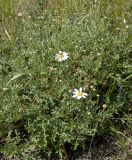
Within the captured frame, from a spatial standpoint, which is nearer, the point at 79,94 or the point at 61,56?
the point at 79,94

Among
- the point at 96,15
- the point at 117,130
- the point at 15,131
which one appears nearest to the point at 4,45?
the point at 96,15

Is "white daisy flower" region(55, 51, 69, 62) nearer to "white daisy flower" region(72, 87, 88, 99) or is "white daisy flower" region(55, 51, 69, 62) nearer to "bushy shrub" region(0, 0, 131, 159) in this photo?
"bushy shrub" region(0, 0, 131, 159)

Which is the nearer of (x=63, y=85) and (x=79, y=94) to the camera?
(x=79, y=94)

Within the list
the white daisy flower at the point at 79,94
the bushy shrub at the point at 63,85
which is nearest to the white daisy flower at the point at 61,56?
the bushy shrub at the point at 63,85

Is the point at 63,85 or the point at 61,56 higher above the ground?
the point at 61,56

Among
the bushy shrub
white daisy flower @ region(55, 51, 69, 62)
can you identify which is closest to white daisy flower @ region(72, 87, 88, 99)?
the bushy shrub

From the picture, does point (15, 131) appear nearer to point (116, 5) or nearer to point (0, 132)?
point (0, 132)

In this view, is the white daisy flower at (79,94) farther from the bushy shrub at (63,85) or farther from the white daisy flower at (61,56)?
the white daisy flower at (61,56)

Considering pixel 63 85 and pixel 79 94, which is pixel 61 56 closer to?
pixel 63 85

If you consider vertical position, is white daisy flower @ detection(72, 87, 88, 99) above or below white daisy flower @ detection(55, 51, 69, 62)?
below

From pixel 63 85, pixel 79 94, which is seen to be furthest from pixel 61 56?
pixel 79 94
